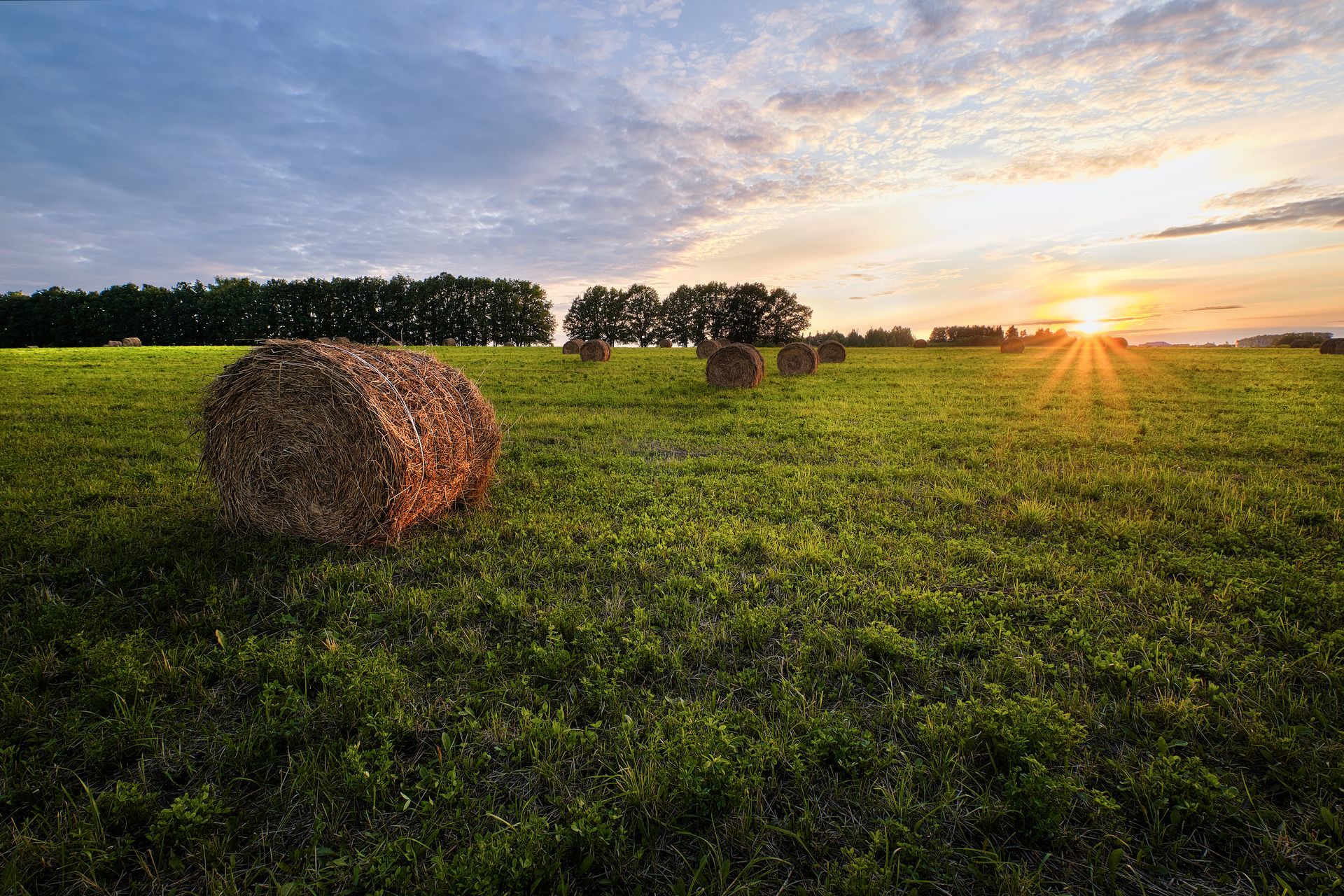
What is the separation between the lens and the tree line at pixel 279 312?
7612 centimetres

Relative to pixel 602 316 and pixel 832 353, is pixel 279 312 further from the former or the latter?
pixel 832 353

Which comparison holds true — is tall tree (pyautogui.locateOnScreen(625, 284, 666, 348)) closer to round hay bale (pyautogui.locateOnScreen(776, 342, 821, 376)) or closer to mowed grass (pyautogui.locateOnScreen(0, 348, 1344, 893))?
round hay bale (pyautogui.locateOnScreen(776, 342, 821, 376))

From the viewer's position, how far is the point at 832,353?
37.0 metres

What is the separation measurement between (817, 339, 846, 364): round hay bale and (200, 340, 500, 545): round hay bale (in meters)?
32.6

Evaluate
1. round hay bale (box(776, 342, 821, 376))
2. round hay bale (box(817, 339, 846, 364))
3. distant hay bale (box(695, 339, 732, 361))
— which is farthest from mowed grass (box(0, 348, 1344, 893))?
distant hay bale (box(695, 339, 732, 361))

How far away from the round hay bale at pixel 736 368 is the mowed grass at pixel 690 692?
13953 mm

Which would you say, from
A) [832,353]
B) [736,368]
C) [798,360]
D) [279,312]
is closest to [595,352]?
[798,360]

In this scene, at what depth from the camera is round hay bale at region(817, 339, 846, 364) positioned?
36503mm

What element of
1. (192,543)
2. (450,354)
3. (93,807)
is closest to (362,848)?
(93,807)

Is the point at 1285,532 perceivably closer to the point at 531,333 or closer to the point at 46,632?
the point at 46,632

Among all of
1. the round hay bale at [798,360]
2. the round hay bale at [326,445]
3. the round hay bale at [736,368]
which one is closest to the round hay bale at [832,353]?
the round hay bale at [798,360]

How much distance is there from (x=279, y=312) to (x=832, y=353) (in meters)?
80.3

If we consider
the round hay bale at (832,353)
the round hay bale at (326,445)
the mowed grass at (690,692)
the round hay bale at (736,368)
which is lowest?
the mowed grass at (690,692)

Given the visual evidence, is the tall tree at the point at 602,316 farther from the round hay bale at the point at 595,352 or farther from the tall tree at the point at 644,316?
the round hay bale at the point at 595,352
